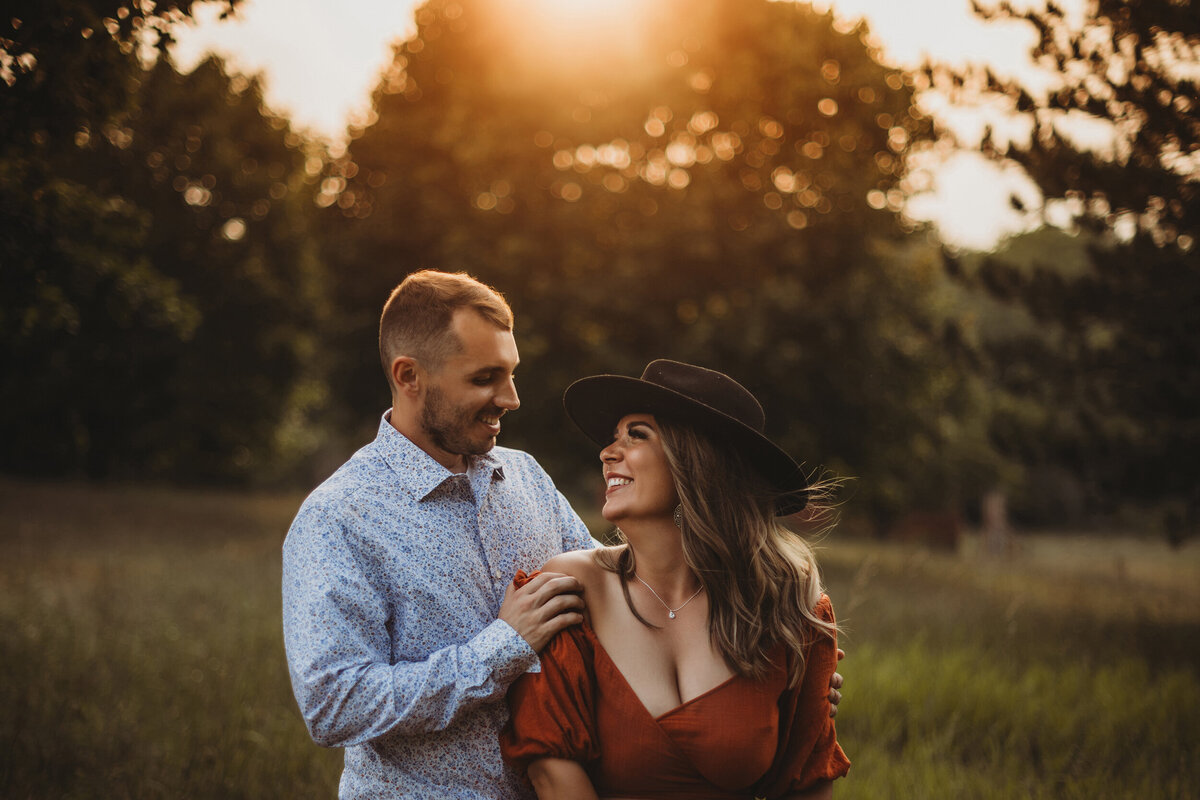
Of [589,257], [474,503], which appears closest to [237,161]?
[589,257]

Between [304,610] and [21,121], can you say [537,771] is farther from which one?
[21,121]

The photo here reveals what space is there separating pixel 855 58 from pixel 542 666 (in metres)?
14.4

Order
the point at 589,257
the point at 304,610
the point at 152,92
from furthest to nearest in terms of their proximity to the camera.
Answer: the point at 589,257 < the point at 152,92 < the point at 304,610

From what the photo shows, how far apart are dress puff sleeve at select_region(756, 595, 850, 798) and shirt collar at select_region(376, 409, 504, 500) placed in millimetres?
1138

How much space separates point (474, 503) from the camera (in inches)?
116

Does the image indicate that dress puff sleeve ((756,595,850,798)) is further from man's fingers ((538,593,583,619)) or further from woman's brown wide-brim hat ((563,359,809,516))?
man's fingers ((538,593,583,619))

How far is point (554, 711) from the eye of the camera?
2617 millimetres

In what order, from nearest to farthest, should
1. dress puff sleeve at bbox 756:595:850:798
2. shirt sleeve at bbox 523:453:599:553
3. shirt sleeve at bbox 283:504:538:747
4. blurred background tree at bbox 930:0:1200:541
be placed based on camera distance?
shirt sleeve at bbox 283:504:538:747 → dress puff sleeve at bbox 756:595:850:798 → shirt sleeve at bbox 523:453:599:553 → blurred background tree at bbox 930:0:1200:541

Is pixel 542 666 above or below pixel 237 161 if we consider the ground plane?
below

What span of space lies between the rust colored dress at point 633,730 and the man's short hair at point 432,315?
37.1 inches

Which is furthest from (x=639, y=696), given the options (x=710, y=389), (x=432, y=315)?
(x=432, y=315)

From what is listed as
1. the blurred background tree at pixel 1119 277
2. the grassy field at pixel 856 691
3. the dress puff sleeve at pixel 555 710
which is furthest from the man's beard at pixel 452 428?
the blurred background tree at pixel 1119 277

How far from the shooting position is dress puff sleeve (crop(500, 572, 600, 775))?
2.60 m

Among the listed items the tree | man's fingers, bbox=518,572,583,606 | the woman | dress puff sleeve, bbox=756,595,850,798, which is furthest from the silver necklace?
the tree
